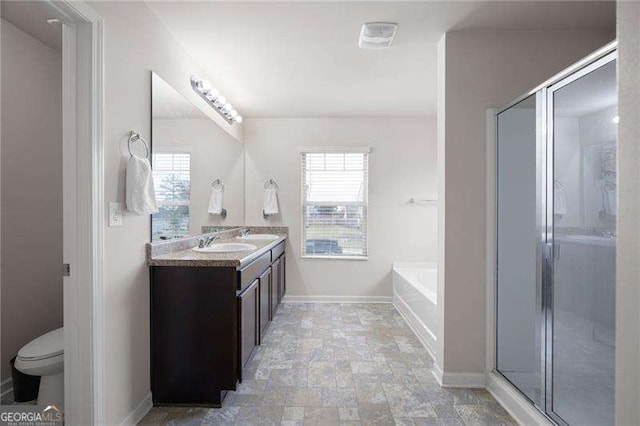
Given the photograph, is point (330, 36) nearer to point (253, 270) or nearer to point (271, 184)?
point (253, 270)

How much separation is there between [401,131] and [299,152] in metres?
1.34

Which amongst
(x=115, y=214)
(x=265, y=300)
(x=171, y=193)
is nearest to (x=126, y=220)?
(x=115, y=214)

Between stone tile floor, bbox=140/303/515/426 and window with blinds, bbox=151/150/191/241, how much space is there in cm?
111

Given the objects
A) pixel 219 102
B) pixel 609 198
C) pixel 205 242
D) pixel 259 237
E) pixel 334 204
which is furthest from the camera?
pixel 334 204

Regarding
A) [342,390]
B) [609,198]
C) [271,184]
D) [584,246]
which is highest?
[271,184]

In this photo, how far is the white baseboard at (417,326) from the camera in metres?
2.85

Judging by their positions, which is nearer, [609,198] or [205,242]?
[609,198]

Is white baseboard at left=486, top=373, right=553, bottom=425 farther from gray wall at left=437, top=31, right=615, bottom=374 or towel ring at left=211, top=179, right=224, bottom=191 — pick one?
towel ring at left=211, top=179, right=224, bottom=191

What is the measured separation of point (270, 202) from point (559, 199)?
3184mm

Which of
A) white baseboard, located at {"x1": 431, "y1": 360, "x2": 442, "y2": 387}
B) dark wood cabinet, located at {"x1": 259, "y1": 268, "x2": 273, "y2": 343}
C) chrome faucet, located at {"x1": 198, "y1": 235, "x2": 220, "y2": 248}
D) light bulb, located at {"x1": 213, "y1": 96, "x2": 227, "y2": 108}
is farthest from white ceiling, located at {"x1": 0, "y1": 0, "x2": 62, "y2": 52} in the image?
white baseboard, located at {"x1": 431, "y1": 360, "x2": 442, "y2": 387}

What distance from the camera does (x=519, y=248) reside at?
6.84 feet

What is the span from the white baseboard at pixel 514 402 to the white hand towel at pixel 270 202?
290cm

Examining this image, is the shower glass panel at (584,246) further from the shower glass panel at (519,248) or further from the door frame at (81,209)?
the door frame at (81,209)

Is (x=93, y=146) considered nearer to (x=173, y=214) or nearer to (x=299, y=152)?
(x=173, y=214)
